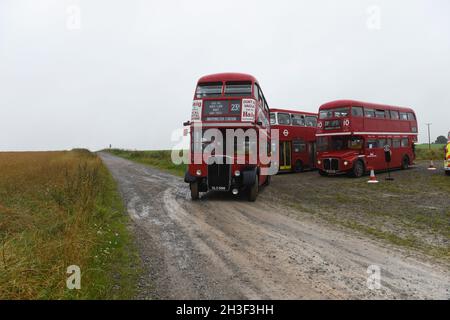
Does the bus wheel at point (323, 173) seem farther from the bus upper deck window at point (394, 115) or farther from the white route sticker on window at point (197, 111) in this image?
the white route sticker on window at point (197, 111)

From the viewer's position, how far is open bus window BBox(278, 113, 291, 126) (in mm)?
19120

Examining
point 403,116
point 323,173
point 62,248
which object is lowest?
point 62,248

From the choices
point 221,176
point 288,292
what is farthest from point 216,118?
point 288,292

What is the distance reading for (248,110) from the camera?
32.3 ft

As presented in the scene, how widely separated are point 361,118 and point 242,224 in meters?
12.9

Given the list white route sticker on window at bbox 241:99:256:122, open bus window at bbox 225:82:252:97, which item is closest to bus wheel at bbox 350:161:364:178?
white route sticker on window at bbox 241:99:256:122

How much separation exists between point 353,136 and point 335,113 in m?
1.68

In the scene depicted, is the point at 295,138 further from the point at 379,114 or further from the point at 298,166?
the point at 379,114

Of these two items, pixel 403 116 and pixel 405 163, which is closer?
pixel 403 116

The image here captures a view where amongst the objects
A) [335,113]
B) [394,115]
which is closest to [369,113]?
[335,113]

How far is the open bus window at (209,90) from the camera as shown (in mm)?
10281

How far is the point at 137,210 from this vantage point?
340 inches

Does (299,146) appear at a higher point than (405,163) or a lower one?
higher

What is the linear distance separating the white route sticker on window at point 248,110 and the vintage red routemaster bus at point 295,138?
360 inches
